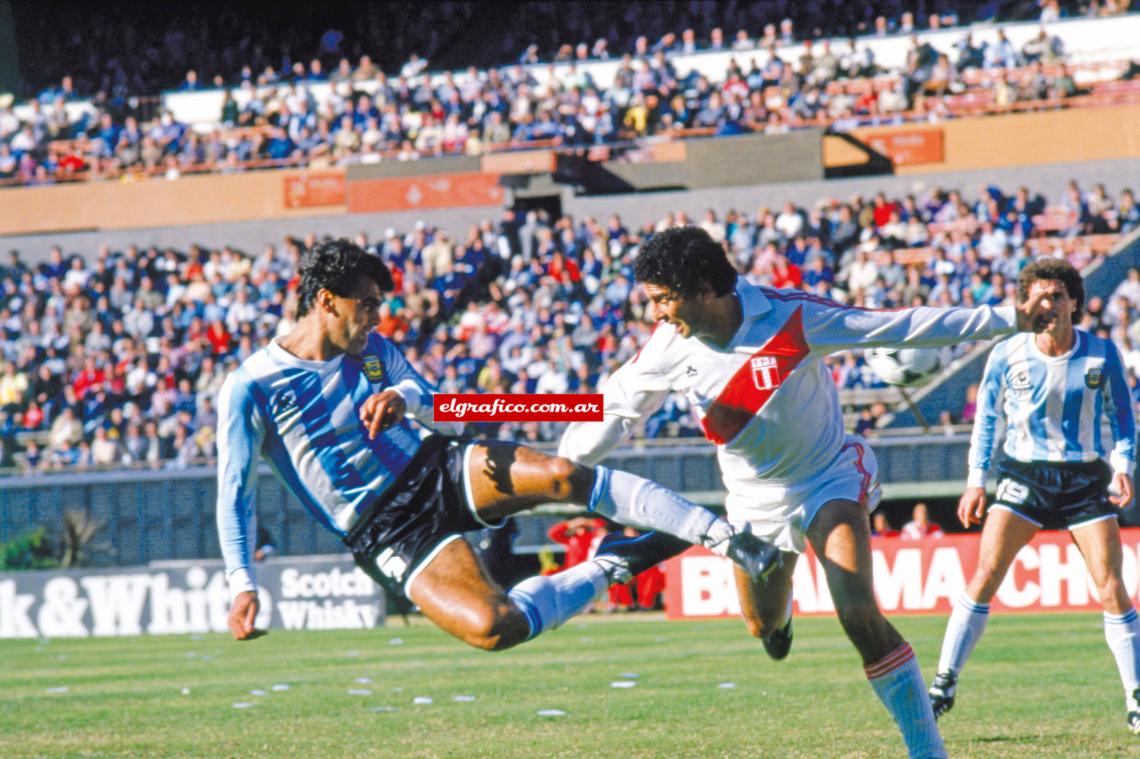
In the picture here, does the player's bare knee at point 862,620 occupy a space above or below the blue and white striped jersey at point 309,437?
below

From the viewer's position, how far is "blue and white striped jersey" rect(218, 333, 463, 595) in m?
7.50

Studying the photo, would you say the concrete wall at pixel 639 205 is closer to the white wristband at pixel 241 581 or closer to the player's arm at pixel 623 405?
the player's arm at pixel 623 405

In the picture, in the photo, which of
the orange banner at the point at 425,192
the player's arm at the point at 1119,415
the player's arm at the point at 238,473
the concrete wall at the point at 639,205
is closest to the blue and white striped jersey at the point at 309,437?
the player's arm at the point at 238,473

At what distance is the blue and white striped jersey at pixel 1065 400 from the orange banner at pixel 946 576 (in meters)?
9.44

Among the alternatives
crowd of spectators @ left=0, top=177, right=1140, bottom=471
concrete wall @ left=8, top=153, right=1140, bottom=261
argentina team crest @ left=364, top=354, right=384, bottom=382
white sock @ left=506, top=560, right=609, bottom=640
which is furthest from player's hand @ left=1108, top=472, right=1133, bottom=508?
concrete wall @ left=8, top=153, right=1140, bottom=261

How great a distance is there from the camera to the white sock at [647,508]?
7.14 meters

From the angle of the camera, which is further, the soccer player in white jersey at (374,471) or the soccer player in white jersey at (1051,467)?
the soccer player in white jersey at (1051,467)

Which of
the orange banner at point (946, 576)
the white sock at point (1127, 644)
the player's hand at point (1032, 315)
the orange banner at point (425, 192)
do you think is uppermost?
the orange banner at point (425, 192)

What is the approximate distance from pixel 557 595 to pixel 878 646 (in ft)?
4.70

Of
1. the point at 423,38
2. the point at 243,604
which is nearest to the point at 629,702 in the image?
the point at 243,604

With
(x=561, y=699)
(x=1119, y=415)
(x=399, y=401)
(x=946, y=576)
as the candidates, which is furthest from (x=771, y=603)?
(x=946, y=576)

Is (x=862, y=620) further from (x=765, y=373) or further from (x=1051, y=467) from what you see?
(x=1051, y=467)

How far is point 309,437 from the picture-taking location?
7.70 meters

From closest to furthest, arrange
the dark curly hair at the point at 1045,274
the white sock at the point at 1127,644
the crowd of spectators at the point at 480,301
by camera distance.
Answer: the dark curly hair at the point at 1045,274 → the white sock at the point at 1127,644 → the crowd of spectators at the point at 480,301
